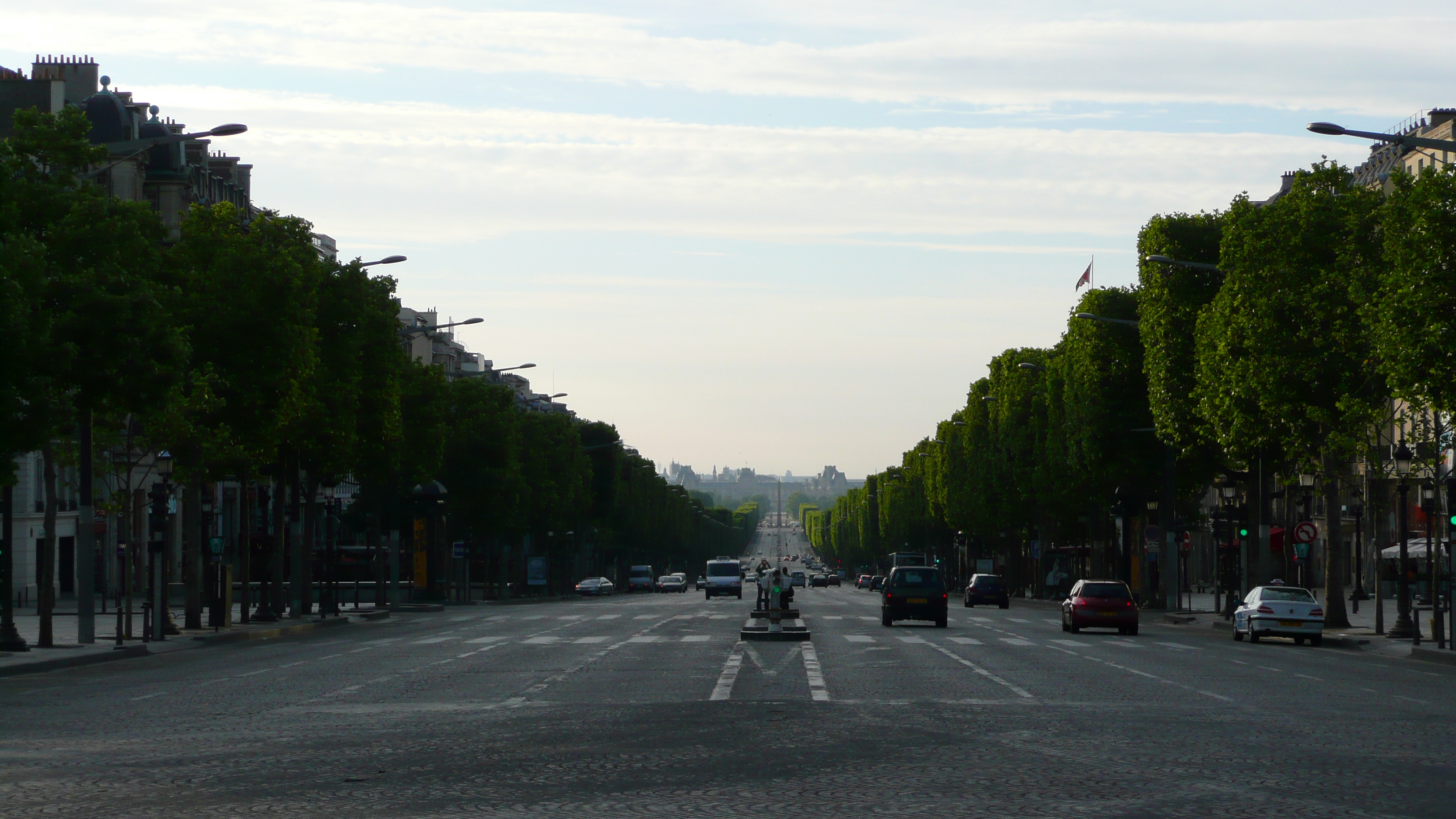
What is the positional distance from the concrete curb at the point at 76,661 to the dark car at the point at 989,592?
47808 millimetres

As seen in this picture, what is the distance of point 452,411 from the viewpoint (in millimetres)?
87000

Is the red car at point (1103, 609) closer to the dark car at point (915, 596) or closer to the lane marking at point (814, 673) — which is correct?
the dark car at point (915, 596)

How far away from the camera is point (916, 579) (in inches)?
1889

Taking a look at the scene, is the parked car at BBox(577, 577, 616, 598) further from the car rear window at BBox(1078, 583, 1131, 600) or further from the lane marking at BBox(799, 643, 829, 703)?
the lane marking at BBox(799, 643, 829, 703)

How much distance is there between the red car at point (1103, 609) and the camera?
1781 inches

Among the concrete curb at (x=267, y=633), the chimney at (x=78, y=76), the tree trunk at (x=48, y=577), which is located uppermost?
the chimney at (x=78, y=76)

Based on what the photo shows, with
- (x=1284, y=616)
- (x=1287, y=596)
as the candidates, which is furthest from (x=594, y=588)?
(x=1284, y=616)

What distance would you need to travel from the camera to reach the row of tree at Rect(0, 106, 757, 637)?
3033cm

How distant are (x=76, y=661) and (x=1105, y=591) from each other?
25.5 metres

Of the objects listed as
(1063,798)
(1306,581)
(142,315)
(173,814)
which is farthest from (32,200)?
(1306,581)

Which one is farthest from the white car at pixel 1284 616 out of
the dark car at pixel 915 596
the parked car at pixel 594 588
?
the parked car at pixel 594 588

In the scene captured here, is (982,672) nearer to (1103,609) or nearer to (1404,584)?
(1404,584)

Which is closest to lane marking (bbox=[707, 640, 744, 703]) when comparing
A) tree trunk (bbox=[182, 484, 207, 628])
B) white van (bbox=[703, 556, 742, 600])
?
tree trunk (bbox=[182, 484, 207, 628])

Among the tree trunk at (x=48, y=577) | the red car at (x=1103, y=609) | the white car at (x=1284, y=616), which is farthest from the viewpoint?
the red car at (x=1103, y=609)
